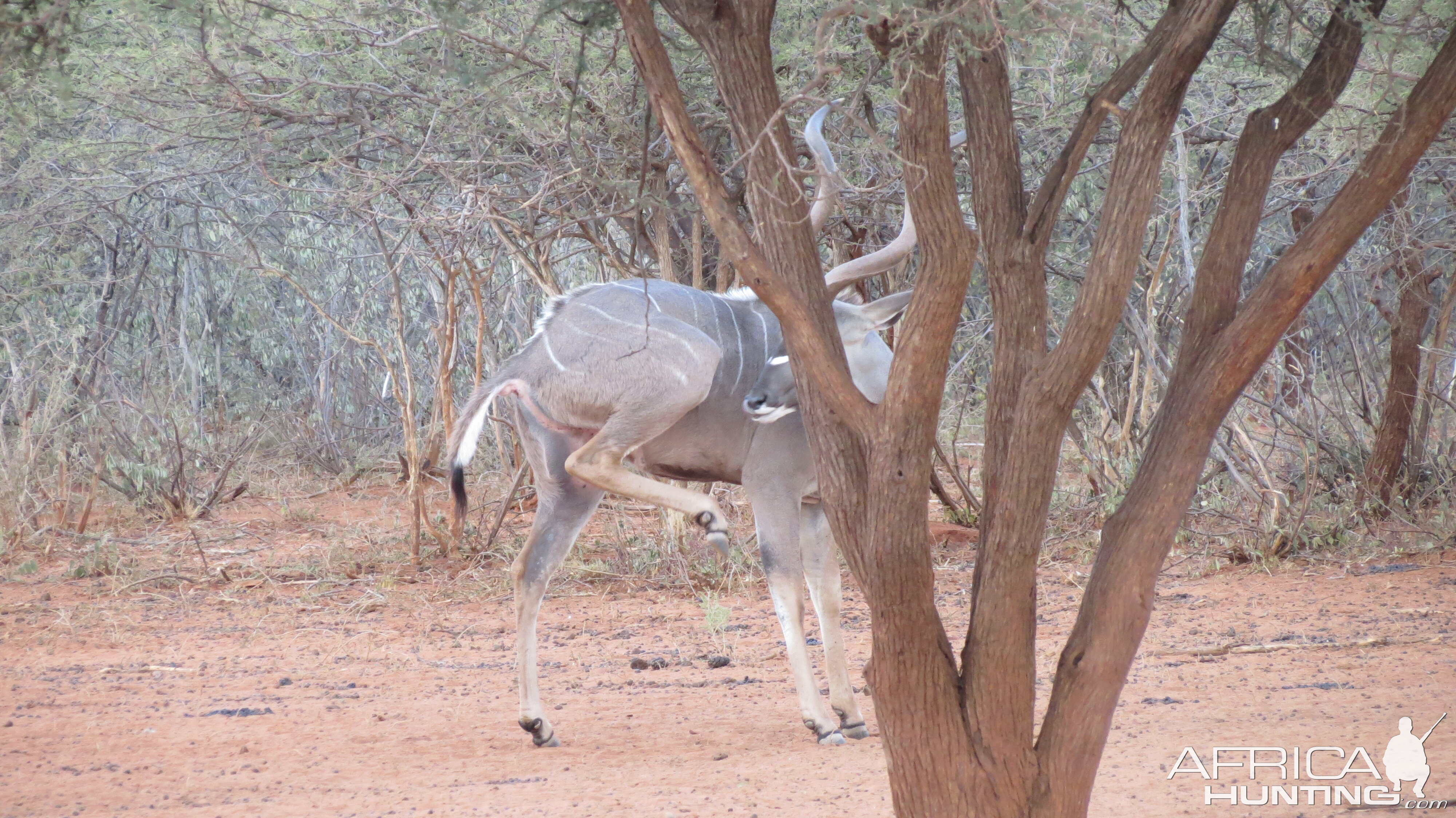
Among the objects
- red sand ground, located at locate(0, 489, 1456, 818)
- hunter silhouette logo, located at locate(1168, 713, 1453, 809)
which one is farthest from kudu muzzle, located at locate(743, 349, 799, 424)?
hunter silhouette logo, located at locate(1168, 713, 1453, 809)

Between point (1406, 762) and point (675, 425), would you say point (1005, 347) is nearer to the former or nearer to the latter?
point (1406, 762)

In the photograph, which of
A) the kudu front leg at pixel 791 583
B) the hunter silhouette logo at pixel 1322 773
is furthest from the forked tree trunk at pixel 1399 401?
the kudu front leg at pixel 791 583

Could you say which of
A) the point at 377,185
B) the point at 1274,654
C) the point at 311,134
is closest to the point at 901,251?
the point at 1274,654

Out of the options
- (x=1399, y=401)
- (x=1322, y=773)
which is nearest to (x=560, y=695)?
(x=1322, y=773)

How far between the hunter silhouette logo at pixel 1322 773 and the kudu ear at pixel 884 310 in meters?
1.72

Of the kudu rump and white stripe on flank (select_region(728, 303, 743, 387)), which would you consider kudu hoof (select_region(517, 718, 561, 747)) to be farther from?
white stripe on flank (select_region(728, 303, 743, 387))

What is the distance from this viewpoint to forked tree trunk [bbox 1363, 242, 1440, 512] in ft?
22.4

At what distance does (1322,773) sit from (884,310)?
1982 mm

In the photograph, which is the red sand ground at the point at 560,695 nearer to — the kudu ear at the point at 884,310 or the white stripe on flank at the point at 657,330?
the white stripe on flank at the point at 657,330

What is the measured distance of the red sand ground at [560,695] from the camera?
357 centimetres

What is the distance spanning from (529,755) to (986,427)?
7.18ft

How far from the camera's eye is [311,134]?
6.78 m

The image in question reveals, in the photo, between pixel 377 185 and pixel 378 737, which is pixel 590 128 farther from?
pixel 378 737

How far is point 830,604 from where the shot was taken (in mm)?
4492
